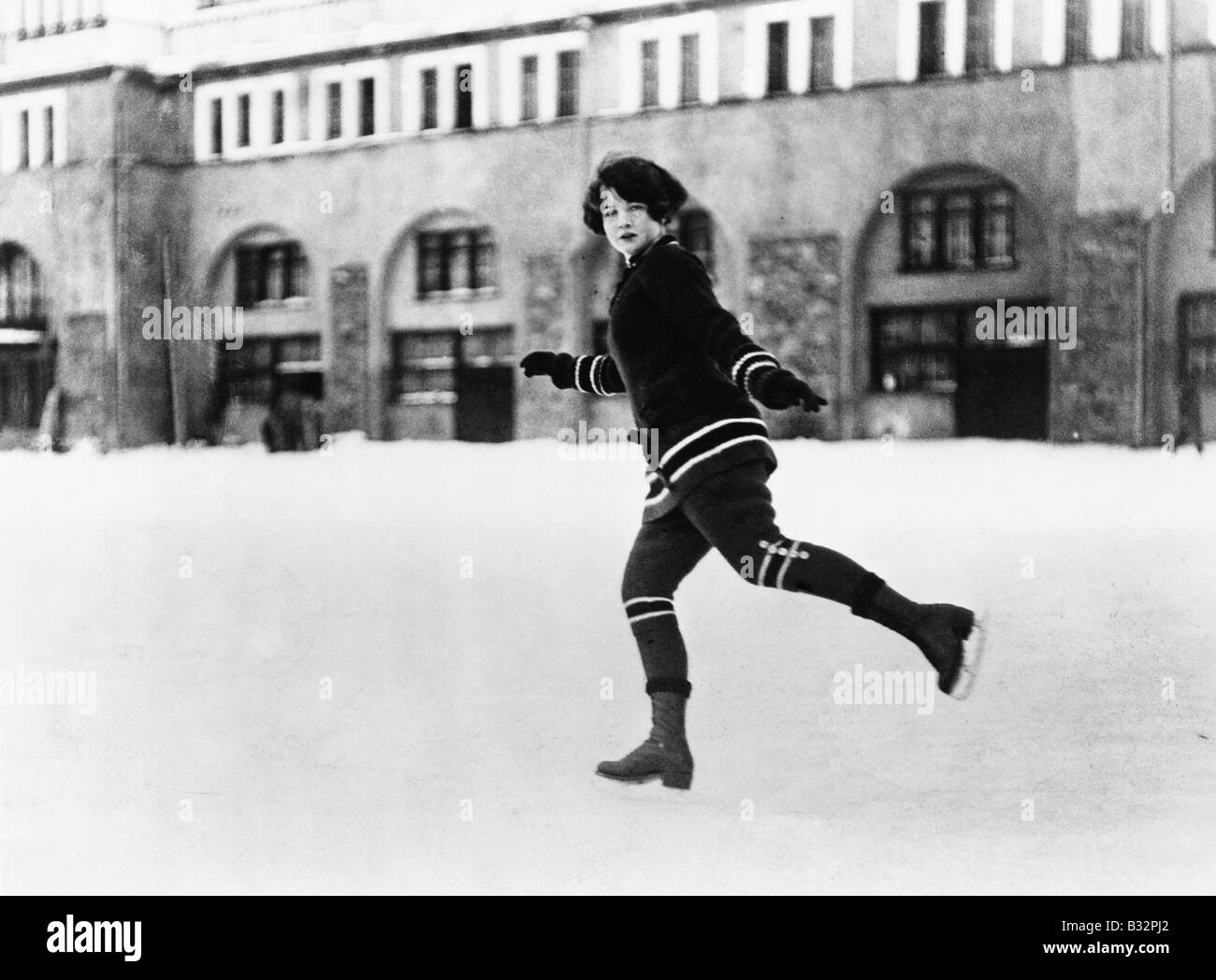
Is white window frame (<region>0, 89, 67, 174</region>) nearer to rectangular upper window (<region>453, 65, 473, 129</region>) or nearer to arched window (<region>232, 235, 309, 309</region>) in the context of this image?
arched window (<region>232, 235, 309, 309</region>)

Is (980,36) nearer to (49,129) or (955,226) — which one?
(955,226)

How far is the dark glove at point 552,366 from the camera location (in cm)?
436

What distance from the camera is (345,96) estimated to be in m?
5.45

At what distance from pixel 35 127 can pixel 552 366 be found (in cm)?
315

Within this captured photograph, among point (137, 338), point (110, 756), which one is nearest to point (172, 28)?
→ point (137, 338)

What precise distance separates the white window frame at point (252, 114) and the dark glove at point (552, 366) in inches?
76.5

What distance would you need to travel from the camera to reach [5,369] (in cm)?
A: 573

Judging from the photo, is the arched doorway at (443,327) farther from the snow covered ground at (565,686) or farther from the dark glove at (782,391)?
the dark glove at (782,391)

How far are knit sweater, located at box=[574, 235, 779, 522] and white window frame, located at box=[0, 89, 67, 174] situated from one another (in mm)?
3237

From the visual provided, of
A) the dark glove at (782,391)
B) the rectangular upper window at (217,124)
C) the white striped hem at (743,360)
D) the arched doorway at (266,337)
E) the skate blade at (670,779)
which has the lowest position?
the skate blade at (670,779)

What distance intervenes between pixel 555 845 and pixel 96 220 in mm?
3506

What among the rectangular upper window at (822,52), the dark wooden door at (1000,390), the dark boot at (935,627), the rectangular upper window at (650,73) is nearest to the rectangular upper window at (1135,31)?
the rectangular upper window at (822,52)

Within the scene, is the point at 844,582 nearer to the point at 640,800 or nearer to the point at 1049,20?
the point at 640,800

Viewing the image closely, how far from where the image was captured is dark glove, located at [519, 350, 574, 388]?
436 centimetres
